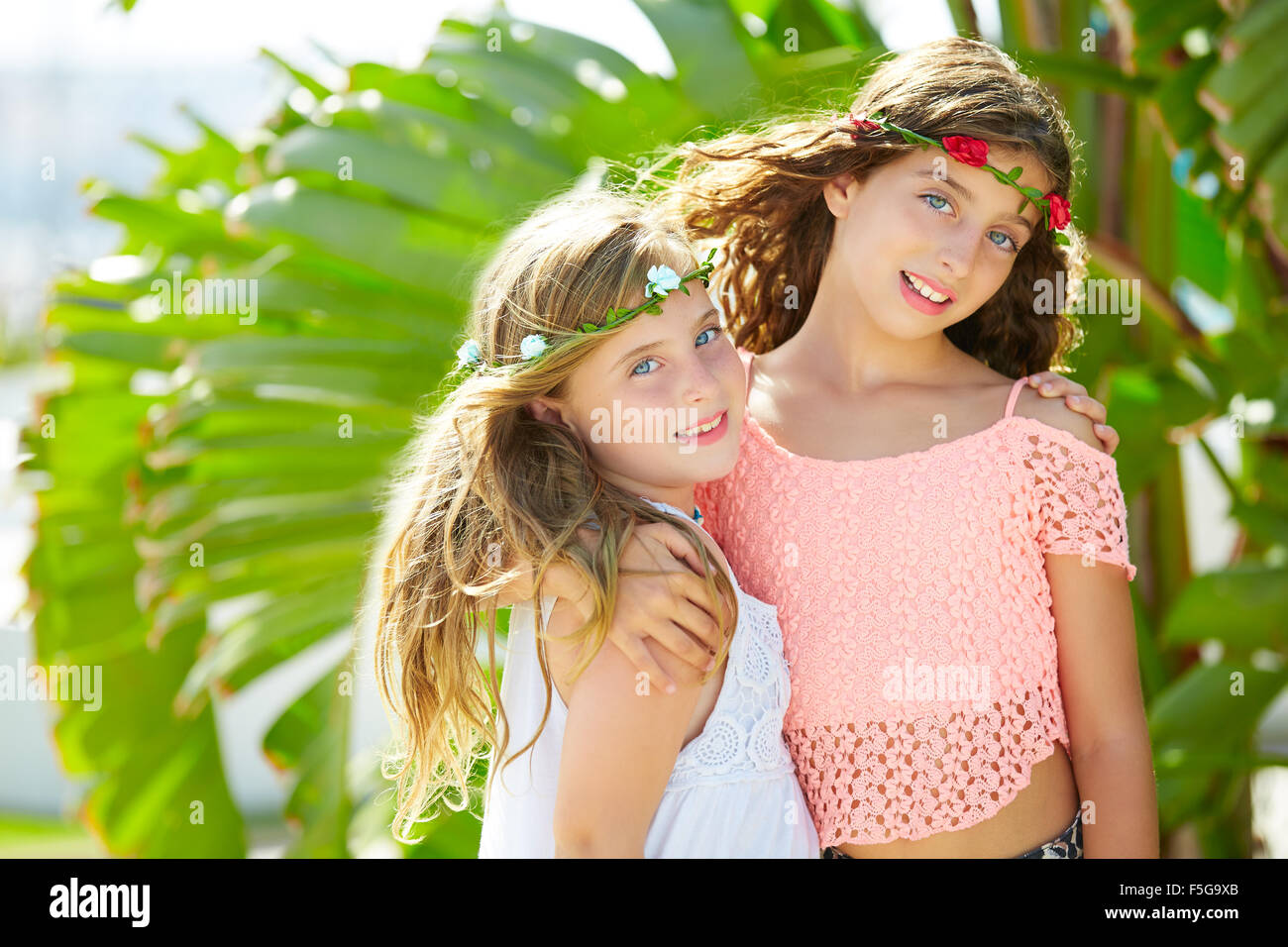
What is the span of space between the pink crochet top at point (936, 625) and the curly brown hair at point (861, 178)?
0.29m

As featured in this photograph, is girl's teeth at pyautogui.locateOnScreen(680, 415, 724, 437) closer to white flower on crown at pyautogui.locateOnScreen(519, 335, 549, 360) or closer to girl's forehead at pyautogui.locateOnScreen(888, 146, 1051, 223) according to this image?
white flower on crown at pyautogui.locateOnScreen(519, 335, 549, 360)

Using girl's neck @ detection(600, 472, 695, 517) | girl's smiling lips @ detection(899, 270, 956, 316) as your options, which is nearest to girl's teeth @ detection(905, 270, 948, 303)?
girl's smiling lips @ detection(899, 270, 956, 316)

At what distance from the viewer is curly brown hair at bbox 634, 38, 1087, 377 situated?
152cm

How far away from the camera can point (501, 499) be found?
137 centimetres

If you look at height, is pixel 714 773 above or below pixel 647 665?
below

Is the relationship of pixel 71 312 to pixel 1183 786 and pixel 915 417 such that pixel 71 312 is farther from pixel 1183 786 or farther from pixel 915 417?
pixel 1183 786

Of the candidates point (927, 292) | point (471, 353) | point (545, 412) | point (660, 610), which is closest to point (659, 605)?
point (660, 610)

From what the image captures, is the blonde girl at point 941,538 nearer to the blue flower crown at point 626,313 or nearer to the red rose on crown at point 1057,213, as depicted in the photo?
the red rose on crown at point 1057,213

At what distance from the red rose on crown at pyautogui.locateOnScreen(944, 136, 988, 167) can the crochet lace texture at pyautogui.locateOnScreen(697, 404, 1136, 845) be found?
12.3 inches

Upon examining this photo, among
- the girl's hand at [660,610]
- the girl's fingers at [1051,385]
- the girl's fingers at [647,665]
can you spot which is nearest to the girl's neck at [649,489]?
the girl's hand at [660,610]

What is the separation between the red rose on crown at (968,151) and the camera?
4.76ft

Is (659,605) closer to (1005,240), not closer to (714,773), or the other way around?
(714,773)

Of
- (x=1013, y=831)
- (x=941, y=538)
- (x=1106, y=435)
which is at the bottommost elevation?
(x=1013, y=831)

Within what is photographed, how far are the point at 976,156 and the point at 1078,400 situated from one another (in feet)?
1.06
